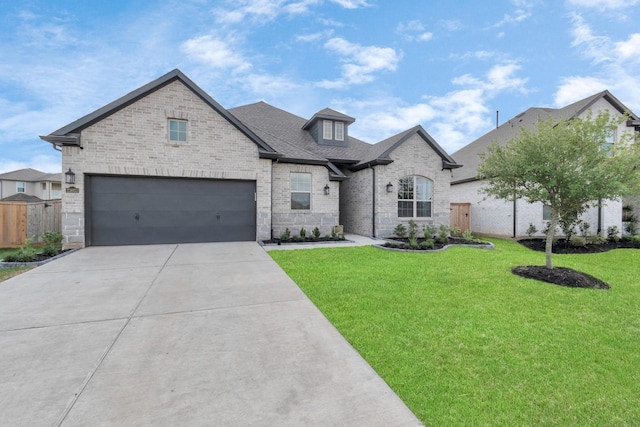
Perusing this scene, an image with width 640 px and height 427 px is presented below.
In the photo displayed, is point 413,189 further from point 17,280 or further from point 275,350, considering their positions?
point 17,280

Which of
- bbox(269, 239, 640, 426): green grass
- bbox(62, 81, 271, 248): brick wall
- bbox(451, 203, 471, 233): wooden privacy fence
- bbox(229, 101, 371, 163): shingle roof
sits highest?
bbox(229, 101, 371, 163): shingle roof

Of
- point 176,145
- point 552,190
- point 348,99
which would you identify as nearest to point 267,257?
point 176,145

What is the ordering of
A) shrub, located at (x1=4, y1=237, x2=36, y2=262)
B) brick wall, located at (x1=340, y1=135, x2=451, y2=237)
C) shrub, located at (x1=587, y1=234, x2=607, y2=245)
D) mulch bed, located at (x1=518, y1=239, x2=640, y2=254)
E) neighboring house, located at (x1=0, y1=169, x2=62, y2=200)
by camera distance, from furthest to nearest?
neighboring house, located at (x1=0, y1=169, x2=62, y2=200) → brick wall, located at (x1=340, y1=135, x2=451, y2=237) → shrub, located at (x1=587, y1=234, x2=607, y2=245) → mulch bed, located at (x1=518, y1=239, x2=640, y2=254) → shrub, located at (x1=4, y1=237, x2=36, y2=262)

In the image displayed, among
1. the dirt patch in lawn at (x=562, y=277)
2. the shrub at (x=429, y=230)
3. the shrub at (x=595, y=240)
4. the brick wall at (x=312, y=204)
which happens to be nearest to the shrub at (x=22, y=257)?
the brick wall at (x=312, y=204)

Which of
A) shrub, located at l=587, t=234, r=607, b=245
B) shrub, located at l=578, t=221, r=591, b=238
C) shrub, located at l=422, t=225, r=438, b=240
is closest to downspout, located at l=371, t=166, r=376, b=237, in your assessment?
shrub, located at l=422, t=225, r=438, b=240

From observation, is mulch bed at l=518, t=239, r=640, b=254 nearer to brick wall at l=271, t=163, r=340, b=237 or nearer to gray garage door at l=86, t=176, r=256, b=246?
brick wall at l=271, t=163, r=340, b=237

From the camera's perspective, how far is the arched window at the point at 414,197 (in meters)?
13.0

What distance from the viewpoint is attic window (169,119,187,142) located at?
981cm

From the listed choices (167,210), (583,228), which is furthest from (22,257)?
(583,228)

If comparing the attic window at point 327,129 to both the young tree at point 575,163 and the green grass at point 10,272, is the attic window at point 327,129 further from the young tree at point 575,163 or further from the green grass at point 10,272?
the green grass at point 10,272

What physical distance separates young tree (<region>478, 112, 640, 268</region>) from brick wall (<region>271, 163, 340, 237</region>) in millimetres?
7061

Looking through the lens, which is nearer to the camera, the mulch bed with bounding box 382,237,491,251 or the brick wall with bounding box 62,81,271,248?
the brick wall with bounding box 62,81,271,248

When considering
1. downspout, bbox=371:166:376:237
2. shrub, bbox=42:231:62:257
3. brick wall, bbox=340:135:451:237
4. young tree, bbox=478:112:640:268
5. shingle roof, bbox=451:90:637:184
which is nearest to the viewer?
young tree, bbox=478:112:640:268

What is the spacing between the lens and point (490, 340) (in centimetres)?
331
